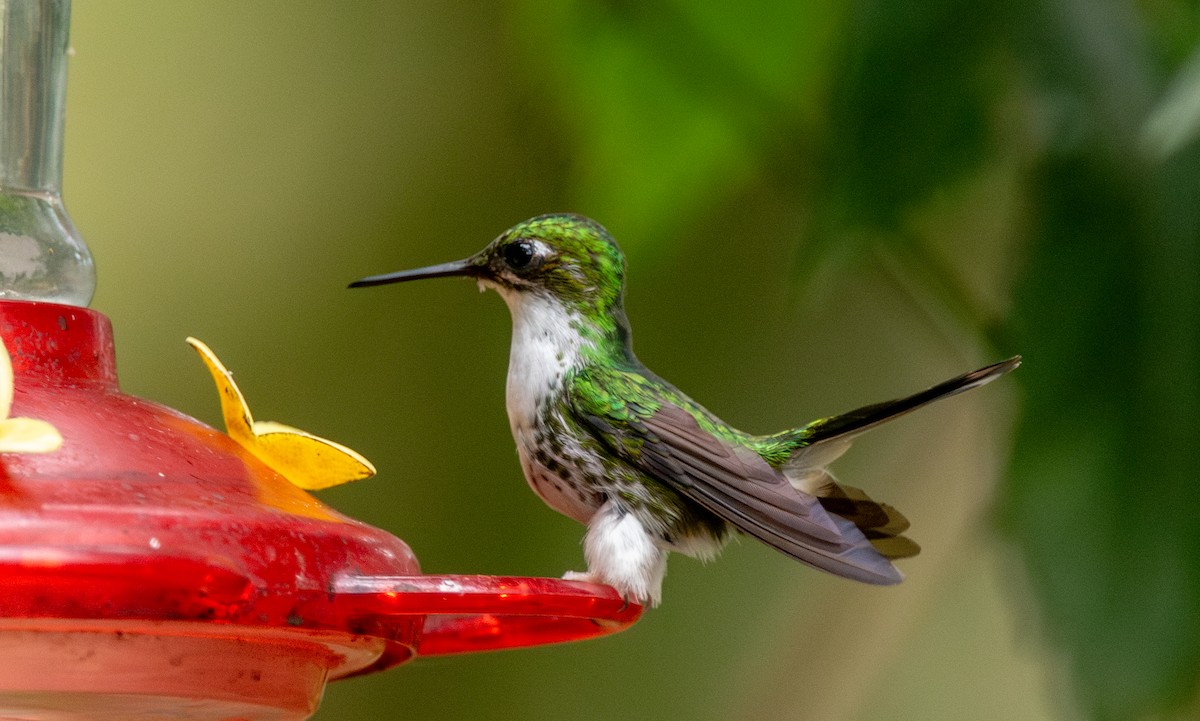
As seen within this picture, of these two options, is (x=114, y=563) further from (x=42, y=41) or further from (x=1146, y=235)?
(x=1146, y=235)

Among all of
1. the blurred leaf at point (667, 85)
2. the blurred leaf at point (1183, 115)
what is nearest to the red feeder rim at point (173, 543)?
the blurred leaf at point (1183, 115)

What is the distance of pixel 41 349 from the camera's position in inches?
49.5

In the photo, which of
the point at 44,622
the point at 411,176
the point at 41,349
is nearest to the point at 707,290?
the point at 411,176

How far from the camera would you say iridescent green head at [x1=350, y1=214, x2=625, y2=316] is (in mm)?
1658

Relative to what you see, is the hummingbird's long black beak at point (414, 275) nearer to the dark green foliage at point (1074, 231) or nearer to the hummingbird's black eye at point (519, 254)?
the hummingbird's black eye at point (519, 254)

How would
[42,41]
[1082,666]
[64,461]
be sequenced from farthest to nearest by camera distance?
[1082,666], [42,41], [64,461]

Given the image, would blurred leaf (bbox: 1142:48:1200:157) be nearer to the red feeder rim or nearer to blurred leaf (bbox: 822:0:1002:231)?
blurred leaf (bbox: 822:0:1002:231)

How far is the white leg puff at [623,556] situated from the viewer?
1.43m

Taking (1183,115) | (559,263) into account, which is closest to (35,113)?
(559,263)

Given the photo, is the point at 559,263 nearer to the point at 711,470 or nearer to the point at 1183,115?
the point at 711,470

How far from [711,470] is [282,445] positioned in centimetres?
43

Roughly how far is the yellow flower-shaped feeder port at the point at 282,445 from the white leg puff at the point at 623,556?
0.82 feet

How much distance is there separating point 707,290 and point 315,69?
1239 millimetres

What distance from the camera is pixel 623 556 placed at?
1.48 metres
